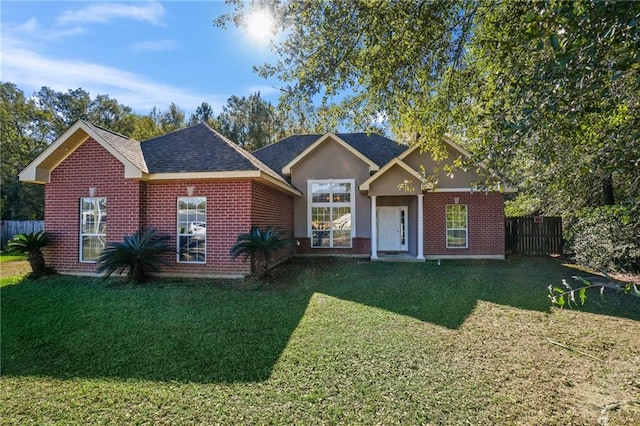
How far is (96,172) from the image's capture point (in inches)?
384

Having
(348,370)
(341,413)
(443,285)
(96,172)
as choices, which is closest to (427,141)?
(443,285)

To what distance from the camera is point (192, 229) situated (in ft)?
32.0

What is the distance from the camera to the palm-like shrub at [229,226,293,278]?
897 centimetres

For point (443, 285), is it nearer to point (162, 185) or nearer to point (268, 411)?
point (268, 411)

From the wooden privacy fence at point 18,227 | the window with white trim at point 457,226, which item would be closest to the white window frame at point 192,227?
the window with white trim at point 457,226

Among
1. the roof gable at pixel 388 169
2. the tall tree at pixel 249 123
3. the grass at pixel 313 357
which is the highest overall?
the tall tree at pixel 249 123

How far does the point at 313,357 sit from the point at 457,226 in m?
11.1

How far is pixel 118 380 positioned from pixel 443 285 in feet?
25.5

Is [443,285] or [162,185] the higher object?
[162,185]

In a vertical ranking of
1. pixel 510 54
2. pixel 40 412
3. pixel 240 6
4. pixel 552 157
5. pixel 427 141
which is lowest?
pixel 40 412

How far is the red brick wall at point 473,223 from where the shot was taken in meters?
13.3

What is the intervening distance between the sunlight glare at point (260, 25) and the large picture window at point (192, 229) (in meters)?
5.60

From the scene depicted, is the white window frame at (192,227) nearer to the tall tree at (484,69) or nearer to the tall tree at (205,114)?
the tall tree at (484,69)

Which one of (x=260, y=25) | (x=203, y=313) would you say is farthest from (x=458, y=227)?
(x=260, y=25)
